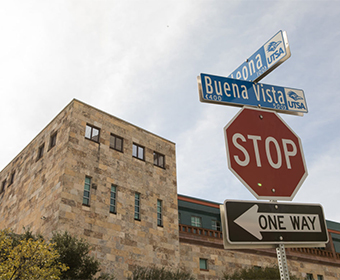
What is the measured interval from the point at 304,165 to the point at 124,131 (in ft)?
80.4

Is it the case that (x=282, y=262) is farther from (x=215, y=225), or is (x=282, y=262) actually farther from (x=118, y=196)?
(x=215, y=225)

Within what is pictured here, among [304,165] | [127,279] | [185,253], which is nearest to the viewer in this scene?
[304,165]

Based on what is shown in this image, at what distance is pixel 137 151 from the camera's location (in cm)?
2808

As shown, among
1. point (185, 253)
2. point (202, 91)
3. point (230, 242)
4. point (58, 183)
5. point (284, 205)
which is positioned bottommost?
point (230, 242)

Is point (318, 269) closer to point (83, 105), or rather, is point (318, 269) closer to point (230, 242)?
point (83, 105)

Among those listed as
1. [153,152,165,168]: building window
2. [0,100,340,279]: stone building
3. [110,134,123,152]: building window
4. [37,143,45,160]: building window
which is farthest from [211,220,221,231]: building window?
[37,143,45,160]: building window

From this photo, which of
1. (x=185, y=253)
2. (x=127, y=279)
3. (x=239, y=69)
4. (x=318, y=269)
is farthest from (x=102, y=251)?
(x=318, y=269)

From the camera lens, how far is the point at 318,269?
114 feet

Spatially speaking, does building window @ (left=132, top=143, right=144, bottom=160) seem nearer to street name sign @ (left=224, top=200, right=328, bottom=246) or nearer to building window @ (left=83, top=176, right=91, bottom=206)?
building window @ (left=83, top=176, right=91, bottom=206)

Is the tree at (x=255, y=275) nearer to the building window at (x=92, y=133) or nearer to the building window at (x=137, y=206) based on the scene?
the building window at (x=137, y=206)

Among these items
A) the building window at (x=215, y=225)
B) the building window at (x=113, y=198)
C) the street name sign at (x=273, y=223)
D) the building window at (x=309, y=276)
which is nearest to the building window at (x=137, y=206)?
the building window at (x=113, y=198)

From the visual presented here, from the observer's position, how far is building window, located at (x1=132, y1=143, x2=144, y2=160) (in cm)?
2781

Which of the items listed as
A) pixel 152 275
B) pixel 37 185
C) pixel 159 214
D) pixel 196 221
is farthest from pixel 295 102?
pixel 196 221

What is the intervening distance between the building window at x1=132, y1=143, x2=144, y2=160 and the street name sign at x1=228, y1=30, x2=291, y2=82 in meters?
23.2
